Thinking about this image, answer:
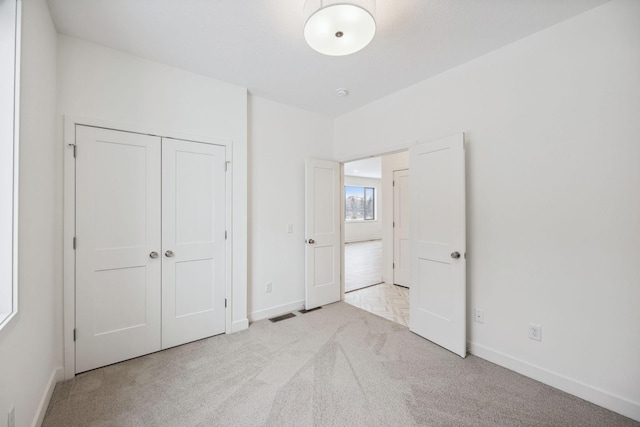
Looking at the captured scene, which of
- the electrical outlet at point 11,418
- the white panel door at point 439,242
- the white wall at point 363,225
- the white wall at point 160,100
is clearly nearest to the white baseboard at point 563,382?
the white panel door at point 439,242

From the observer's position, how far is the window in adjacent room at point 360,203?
10326 millimetres

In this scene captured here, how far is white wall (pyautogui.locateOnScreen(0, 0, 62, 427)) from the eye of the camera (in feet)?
4.50

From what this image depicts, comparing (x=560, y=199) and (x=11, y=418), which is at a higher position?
(x=560, y=199)

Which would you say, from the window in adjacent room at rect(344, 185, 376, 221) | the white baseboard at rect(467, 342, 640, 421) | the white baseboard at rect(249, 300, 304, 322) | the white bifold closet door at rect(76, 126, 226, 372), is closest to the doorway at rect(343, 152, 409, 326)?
the white baseboard at rect(249, 300, 304, 322)

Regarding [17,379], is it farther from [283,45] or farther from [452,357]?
[452,357]

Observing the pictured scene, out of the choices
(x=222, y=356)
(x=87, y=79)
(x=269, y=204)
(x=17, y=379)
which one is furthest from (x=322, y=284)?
(x=87, y=79)

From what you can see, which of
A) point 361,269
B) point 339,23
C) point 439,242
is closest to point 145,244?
point 339,23

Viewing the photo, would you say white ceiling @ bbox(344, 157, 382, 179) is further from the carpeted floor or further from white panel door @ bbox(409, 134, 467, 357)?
the carpeted floor

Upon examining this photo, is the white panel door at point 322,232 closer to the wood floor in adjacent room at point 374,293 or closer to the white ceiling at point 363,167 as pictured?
the wood floor in adjacent room at point 374,293

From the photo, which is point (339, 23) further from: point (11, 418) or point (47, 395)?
point (47, 395)

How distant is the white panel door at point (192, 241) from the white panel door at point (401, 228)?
3065 mm

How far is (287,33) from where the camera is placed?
2.06m

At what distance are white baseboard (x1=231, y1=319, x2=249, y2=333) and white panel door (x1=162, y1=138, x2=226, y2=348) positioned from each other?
0.36 ft

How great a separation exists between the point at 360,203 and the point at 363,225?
92 centimetres
